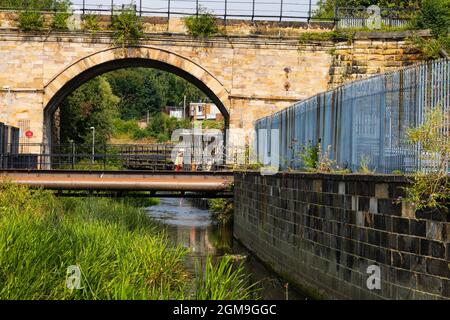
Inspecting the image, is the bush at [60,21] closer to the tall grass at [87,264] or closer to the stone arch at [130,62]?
the stone arch at [130,62]

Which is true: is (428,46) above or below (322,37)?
below

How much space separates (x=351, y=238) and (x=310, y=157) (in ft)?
15.9

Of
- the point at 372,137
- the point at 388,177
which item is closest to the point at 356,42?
the point at 372,137

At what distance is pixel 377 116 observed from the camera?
43.6ft

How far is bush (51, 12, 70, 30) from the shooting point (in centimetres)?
3278

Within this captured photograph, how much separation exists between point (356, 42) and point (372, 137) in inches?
803

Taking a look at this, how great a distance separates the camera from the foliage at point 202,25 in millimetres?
33156

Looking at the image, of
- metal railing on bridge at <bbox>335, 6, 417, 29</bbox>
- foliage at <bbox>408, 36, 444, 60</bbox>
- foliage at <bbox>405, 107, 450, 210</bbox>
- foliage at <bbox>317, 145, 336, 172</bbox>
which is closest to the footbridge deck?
foliage at <bbox>317, 145, 336, 172</bbox>

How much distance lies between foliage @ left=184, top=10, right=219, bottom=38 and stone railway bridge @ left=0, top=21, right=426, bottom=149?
0.29 m

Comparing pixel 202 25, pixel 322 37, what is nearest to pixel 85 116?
Result: pixel 202 25

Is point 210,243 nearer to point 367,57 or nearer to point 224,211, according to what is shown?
point 224,211

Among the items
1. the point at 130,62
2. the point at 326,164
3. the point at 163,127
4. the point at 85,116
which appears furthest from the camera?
the point at 163,127

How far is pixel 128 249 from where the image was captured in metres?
15.1

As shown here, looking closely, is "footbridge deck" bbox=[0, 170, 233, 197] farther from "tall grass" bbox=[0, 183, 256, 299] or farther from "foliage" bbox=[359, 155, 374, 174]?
"foliage" bbox=[359, 155, 374, 174]
